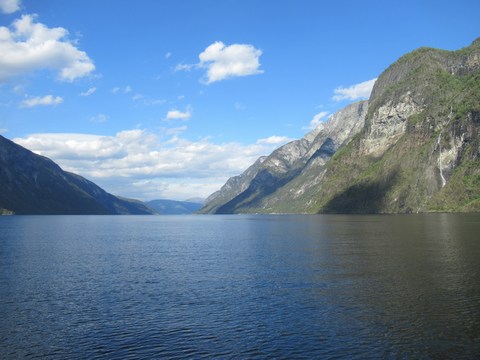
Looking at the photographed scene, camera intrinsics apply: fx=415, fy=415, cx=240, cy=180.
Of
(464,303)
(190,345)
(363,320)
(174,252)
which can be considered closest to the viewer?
(190,345)

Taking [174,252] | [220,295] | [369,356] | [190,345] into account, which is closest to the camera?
[369,356]

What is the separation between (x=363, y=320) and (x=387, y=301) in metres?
7.47

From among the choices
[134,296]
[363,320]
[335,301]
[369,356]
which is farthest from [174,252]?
[369,356]

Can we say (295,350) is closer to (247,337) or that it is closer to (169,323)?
(247,337)

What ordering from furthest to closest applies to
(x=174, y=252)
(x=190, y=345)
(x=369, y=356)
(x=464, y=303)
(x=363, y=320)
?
(x=174, y=252), (x=464, y=303), (x=363, y=320), (x=190, y=345), (x=369, y=356)

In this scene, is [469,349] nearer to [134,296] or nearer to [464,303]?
[464,303]

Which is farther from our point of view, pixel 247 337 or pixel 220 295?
pixel 220 295

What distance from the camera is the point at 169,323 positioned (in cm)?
3641

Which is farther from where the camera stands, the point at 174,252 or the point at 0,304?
the point at 174,252

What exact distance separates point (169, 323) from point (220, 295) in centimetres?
1086

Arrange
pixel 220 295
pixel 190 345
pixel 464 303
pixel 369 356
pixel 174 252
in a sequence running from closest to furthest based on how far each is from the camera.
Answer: pixel 369 356 < pixel 190 345 < pixel 464 303 < pixel 220 295 < pixel 174 252

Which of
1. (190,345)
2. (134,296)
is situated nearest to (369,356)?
(190,345)

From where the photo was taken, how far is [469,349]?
1150 inches

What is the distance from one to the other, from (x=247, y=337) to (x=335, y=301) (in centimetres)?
1371
